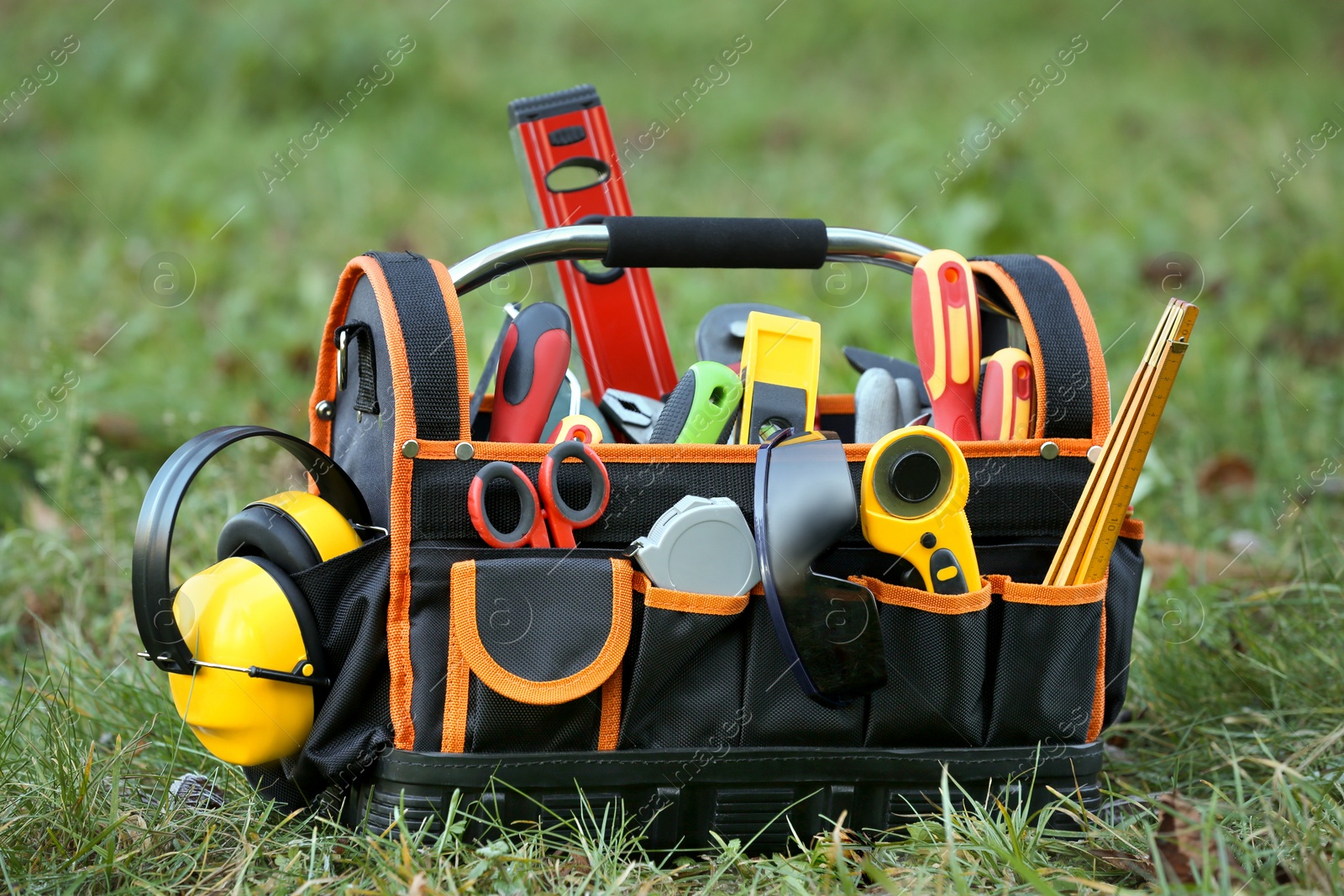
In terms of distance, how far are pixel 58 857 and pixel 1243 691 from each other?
187cm

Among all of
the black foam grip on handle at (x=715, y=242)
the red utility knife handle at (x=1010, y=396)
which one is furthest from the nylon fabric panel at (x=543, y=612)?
the red utility knife handle at (x=1010, y=396)

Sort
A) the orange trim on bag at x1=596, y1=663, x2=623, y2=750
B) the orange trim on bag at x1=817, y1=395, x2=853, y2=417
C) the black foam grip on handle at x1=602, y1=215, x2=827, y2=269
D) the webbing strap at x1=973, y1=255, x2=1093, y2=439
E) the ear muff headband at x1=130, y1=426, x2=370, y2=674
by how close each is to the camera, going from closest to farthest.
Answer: the ear muff headband at x1=130, y1=426, x2=370, y2=674, the orange trim on bag at x1=596, y1=663, x2=623, y2=750, the webbing strap at x1=973, y1=255, x2=1093, y2=439, the black foam grip on handle at x1=602, y1=215, x2=827, y2=269, the orange trim on bag at x1=817, y1=395, x2=853, y2=417

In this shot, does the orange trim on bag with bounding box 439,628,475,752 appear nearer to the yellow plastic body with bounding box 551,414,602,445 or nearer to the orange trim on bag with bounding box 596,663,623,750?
the orange trim on bag with bounding box 596,663,623,750

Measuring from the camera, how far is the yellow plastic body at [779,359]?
1.73m

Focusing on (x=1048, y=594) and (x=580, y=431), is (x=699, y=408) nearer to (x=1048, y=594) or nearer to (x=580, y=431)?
(x=580, y=431)

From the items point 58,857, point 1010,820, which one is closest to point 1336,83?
point 1010,820

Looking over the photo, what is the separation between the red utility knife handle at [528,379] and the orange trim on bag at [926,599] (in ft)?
1.71

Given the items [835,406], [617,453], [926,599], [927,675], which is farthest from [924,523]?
[835,406]

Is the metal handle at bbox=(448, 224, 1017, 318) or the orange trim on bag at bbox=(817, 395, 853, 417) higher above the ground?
the metal handle at bbox=(448, 224, 1017, 318)

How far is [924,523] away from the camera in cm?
155

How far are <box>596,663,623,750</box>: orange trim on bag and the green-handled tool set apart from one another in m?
0.36

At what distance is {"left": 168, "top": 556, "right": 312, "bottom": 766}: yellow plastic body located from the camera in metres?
1.46

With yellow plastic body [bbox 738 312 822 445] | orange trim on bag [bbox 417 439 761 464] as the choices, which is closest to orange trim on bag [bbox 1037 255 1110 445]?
yellow plastic body [bbox 738 312 822 445]

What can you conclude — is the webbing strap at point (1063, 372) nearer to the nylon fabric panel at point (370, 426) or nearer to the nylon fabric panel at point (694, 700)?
the nylon fabric panel at point (694, 700)
